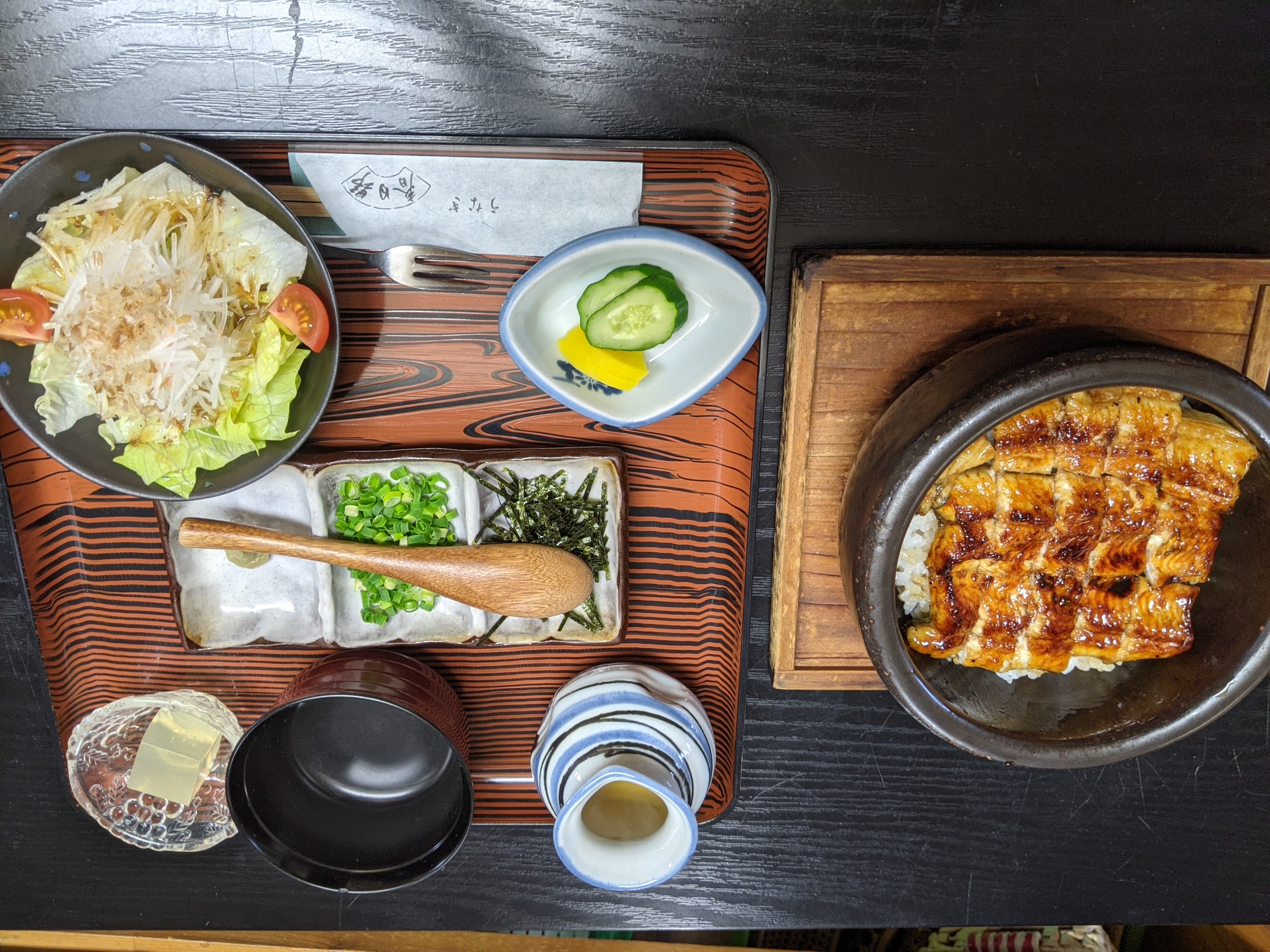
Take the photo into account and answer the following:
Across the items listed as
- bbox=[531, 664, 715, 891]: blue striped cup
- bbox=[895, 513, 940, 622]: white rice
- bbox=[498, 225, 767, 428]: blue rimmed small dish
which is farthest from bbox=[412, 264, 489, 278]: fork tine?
bbox=[895, 513, 940, 622]: white rice

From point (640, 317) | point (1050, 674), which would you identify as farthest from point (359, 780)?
point (1050, 674)

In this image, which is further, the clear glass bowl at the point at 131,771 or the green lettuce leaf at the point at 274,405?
the clear glass bowl at the point at 131,771

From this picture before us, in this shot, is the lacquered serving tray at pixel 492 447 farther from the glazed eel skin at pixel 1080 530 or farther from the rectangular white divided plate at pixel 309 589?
the glazed eel skin at pixel 1080 530

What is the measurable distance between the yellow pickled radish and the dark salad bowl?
1.65ft

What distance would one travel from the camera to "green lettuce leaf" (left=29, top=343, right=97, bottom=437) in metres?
1.65

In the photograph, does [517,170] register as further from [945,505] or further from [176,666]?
[176,666]

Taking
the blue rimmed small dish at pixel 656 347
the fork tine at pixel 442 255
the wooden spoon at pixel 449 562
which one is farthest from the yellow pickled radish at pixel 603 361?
the wooden spoon at pixel 449 562

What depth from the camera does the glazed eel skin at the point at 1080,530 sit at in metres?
1.57

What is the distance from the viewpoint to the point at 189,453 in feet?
5.58

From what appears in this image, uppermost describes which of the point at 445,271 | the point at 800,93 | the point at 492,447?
the point at 800,93

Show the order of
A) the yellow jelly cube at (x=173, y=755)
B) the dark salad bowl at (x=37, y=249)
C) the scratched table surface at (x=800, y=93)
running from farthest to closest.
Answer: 1. the yellow jelly cube at (x=173, y=755)
2. the scratched table surface at (x=800, y=93)
3. the dark salad bowl at (x=37, y=249)

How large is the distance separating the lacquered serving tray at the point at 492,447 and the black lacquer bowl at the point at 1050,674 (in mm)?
370

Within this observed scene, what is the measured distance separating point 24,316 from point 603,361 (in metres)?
1.20

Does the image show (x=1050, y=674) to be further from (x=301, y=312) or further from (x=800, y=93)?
(x=301, y=312)
